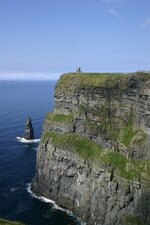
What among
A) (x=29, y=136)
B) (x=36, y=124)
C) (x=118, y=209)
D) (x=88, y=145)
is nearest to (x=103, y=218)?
(x=118, y=209)

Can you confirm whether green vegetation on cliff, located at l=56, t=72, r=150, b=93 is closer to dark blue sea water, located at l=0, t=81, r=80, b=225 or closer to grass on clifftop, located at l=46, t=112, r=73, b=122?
grass on clifftop, located at l=46, t=112, r=73, b=122

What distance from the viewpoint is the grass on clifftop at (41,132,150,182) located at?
82963 millimetres

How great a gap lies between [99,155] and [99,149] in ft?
8.20

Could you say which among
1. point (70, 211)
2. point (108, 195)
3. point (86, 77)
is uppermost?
point (86, 77)

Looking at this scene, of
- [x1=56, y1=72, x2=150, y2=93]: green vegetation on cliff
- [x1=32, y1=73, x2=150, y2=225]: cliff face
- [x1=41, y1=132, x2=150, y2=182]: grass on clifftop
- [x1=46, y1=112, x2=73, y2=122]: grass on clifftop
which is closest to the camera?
[x1=41, y1=132, x2=150, y2=182]: grass on clifftop

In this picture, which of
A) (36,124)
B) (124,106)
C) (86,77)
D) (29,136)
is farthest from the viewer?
(36,124)

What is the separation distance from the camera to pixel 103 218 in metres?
88.2

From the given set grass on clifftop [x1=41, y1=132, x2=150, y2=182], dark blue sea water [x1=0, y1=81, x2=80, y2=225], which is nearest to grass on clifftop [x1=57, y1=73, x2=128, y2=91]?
grass on clifftop [x1=41, y1=132, x2=150, y2=182]

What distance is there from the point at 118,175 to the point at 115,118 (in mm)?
16430

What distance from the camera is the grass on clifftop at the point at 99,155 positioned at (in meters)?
83.0

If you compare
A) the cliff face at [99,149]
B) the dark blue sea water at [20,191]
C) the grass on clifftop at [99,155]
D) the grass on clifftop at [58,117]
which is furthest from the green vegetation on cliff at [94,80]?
the dark blue sea water at [20,191]

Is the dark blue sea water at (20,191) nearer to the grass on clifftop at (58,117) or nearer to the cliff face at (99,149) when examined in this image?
the cliff face at (99,149)

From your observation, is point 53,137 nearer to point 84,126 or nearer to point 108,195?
point 84,126

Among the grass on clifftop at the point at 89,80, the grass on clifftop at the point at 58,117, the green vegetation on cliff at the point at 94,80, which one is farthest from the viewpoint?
the grass on clifftop at the point at 58,117
